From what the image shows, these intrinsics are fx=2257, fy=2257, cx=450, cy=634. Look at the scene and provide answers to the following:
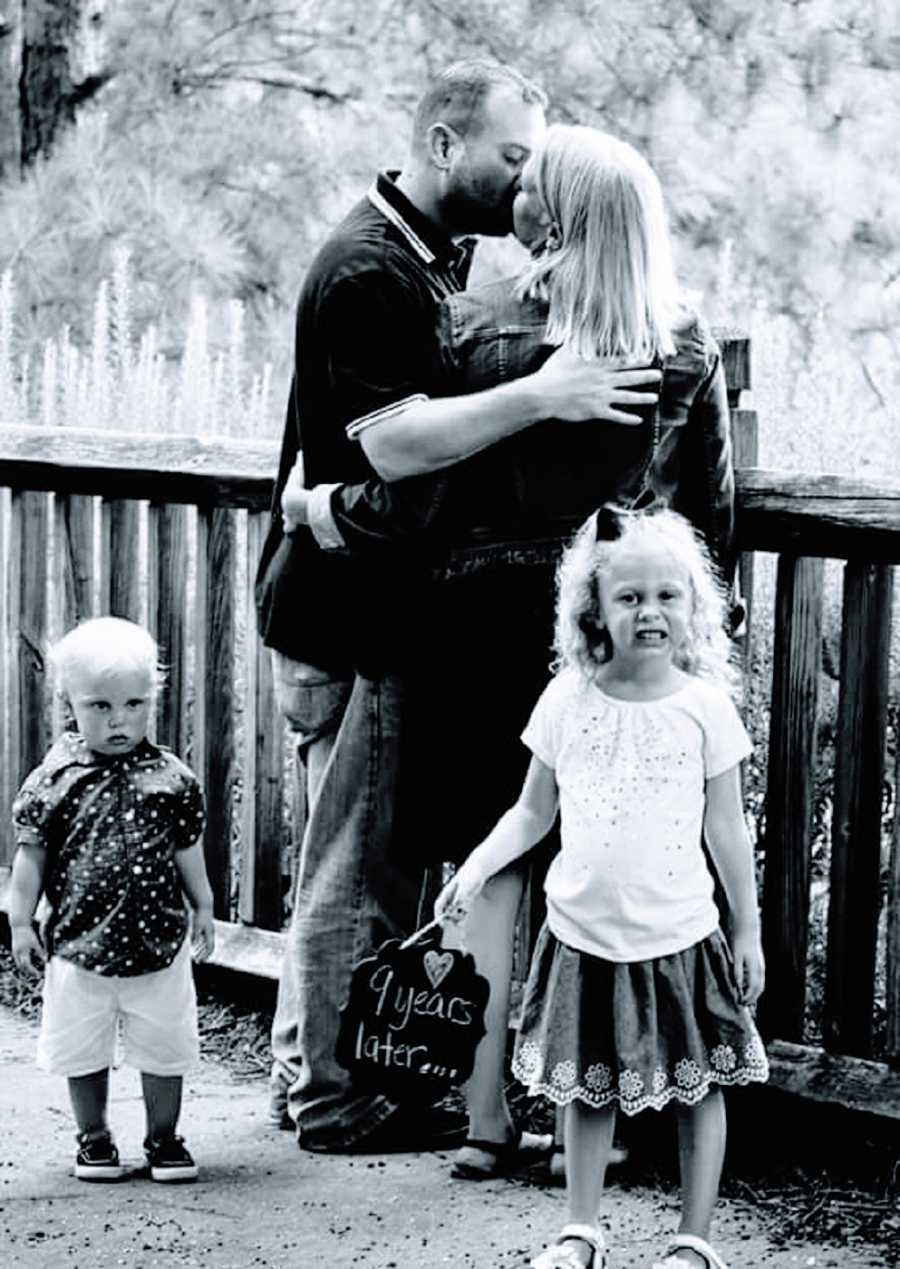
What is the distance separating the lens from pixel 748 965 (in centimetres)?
331

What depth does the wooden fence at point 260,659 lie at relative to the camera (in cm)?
376

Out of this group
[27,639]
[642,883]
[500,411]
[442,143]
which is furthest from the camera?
[27,639]

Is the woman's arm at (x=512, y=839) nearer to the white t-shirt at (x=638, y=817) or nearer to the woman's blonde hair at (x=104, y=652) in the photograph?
the white t-shirt at (x=638, y=817)

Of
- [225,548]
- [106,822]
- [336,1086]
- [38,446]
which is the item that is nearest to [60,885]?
[106,822]

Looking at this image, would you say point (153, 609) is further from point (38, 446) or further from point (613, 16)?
point (613, 16)

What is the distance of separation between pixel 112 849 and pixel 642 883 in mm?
1003

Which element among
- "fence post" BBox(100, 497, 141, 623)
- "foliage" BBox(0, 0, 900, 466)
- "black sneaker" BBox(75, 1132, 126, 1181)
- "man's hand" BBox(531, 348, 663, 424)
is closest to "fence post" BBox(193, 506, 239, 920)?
"fence post" BBox(100, 497, 141, 623)

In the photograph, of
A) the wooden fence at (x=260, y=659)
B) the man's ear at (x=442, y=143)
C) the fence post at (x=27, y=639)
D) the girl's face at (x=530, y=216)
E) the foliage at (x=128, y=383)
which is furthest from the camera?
the foliage at (x=128, y=383)

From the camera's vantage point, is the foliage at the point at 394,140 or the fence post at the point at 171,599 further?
the foliage at the point at 394,140

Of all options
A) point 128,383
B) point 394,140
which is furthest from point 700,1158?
point 394,140

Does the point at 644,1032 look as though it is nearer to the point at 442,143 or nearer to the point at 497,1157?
the point at 497,1157

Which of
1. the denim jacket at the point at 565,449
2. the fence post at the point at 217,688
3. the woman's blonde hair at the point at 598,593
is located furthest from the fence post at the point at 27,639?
the woman's blonde hair at the point at 598,593

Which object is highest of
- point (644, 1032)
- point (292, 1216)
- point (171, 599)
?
point (171, 599)

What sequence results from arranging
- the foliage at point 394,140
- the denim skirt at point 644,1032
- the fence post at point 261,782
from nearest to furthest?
1. the denim skirt at point 644,1032
2. the fence post at point 261,782
3. the foliage at point 394,140
